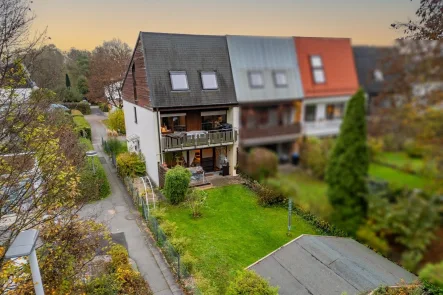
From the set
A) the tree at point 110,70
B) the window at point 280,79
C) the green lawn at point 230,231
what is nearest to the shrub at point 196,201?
the green lawn at point 230,231

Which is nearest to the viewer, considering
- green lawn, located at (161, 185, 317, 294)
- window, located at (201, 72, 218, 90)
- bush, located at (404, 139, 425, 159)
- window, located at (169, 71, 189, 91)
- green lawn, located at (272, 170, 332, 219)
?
bush, located at (404, 139, 425, 159)

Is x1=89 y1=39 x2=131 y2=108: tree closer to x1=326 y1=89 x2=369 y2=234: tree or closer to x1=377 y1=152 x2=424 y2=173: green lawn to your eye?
x1=326 y1=89 x2=369 y2=234: tree

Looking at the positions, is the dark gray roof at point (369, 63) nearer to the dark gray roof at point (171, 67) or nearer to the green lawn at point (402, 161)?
the green lawn at point (402, 161)

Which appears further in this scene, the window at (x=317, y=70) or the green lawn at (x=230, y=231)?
the green lawn at (x=230, y=231)

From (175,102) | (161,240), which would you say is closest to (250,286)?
(161,240)

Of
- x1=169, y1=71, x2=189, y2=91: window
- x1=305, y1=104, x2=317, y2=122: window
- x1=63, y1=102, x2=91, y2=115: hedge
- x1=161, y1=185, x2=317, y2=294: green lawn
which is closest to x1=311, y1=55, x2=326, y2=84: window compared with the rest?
x1=305, y1=104, x2=317, y2=122: window
